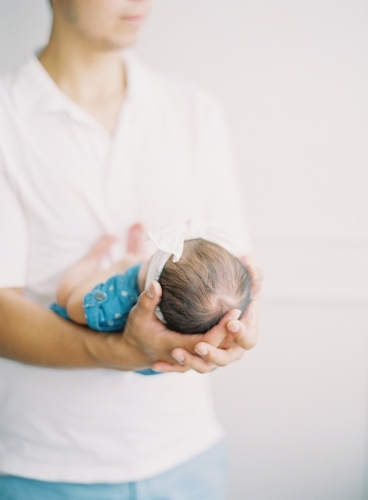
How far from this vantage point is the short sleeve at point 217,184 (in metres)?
1.18

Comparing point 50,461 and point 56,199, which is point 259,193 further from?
point 50,461

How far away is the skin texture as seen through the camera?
0.88m

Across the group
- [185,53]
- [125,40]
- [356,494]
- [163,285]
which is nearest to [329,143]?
[185,53]

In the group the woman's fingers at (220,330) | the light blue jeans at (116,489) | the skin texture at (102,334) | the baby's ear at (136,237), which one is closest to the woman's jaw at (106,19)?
the skin texture at (102,334)

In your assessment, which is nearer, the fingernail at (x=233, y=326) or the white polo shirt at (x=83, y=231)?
the fingernail at (x=233, y=326)

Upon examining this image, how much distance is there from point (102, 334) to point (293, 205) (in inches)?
37.6

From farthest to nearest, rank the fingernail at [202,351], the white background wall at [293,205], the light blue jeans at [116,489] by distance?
the white background wall at [293,205]
the light blue jeans at [116,489]
the fingernail at [202,351]

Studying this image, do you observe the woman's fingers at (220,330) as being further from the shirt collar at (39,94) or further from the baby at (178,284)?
the shirt collar at (39,94)

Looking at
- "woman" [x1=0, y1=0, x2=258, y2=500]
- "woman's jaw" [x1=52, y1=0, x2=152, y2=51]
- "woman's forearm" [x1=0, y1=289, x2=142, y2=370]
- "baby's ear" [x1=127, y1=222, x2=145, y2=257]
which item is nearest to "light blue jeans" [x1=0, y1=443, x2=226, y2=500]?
"woman" [x1=0, y1=0, x2=258, y2=500]

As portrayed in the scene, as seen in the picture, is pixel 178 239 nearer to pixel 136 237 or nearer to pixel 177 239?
pixel 177 239

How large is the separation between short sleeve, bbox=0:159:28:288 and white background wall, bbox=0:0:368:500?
85cm

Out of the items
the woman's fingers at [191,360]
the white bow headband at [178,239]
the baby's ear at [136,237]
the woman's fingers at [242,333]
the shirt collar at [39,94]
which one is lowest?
the woman's fingers at [191,360]

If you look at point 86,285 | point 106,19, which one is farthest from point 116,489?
point 106,19

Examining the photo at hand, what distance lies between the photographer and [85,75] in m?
1.18
